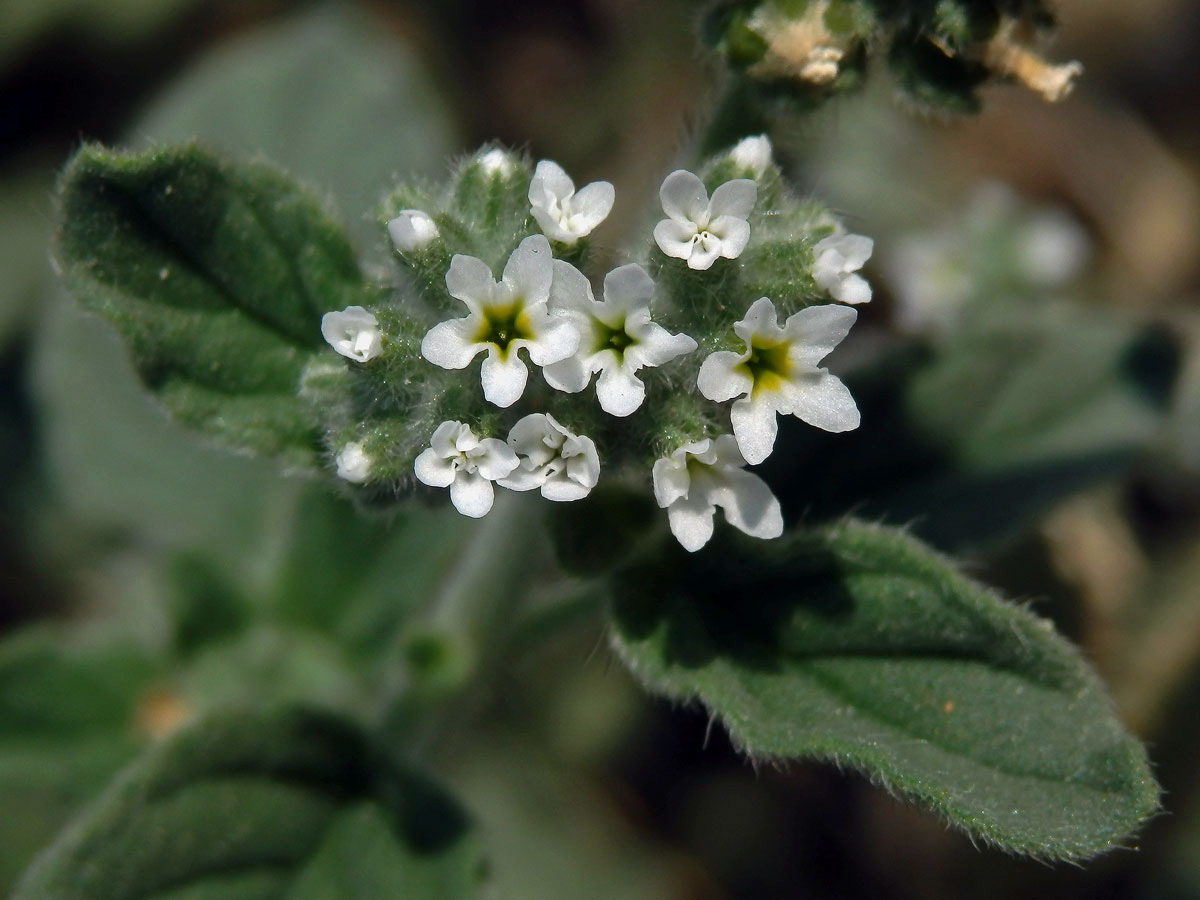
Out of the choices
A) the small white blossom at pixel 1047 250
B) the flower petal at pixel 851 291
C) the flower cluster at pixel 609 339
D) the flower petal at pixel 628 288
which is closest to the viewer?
the flower petal at pixel 628 288

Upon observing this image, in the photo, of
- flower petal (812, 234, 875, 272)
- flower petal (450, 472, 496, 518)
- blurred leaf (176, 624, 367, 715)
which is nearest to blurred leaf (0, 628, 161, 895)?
blurred leaf (176, 624, 367, 715)

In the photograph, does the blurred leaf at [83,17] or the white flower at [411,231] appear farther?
the blurred leaf at [83,17]

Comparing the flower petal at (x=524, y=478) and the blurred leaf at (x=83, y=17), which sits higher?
the flower petal at (x=524, y=478)

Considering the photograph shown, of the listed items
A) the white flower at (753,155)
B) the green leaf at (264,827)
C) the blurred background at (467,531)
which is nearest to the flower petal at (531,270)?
the white flower at (753,155)

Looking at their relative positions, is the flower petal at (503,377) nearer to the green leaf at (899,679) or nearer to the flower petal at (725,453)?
the flower petal at (725,453)

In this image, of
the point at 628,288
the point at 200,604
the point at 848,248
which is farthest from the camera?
the point at 200,604

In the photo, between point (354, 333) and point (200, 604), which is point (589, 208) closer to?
point (354, 333)

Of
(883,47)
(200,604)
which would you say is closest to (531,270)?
(883,47)

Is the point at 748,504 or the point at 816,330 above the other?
the point at 816,330
